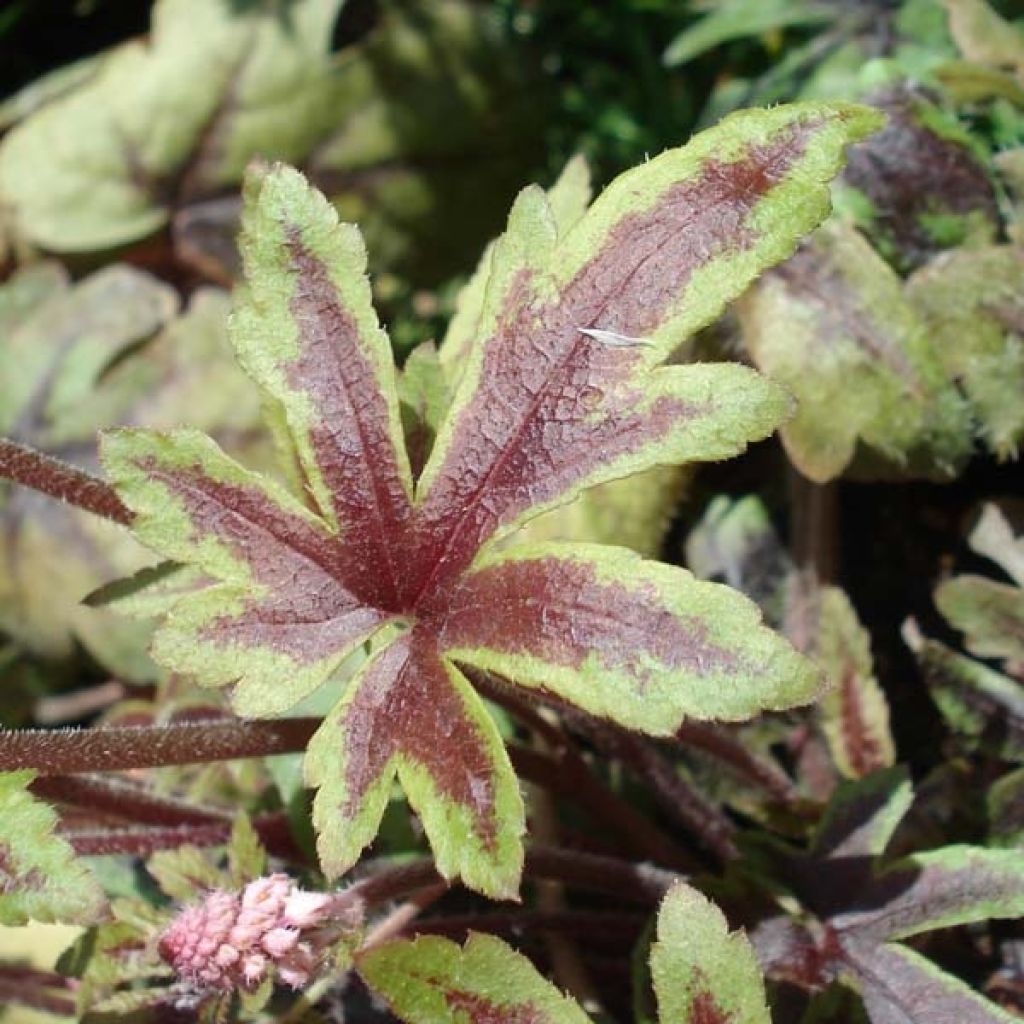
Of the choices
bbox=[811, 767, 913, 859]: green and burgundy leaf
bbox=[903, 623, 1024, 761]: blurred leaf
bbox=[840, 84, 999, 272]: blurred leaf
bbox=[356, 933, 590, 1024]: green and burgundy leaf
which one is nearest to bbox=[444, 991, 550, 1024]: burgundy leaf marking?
bbox=[356, 933, 590, 1024]: green and burgundy leaf

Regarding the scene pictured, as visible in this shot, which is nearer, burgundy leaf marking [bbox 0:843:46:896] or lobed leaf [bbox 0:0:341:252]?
burgundy leaf marking [bbox 0:843:46:896]

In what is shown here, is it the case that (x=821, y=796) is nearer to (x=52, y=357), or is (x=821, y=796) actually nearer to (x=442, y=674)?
(x=442, y=674)

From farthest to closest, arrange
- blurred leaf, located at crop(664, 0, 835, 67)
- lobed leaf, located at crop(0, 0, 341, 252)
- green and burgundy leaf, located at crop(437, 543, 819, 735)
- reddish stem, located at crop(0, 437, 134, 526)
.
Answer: lobed leaf, located at crop(0, 0, 341, 252) < blurred leaf, located at crop(664, 0, 835, 67) < reddish stem, located at crop(0, 437, 134, 526) < green and burgundy leaf, located at crop(437, 543, 819, 735)

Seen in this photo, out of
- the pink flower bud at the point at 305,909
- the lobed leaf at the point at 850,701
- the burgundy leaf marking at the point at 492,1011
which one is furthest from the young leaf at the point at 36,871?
the lobed leaf at the point at 850,701

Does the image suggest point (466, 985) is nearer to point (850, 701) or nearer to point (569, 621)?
point (569, 621)

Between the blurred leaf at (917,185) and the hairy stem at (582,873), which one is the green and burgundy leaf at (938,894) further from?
the blurred leaf at (917,185)

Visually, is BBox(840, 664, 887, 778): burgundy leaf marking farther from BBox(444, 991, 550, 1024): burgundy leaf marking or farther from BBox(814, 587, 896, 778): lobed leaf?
BBox(444, 991, 550, 1024): burgundy leaf marking

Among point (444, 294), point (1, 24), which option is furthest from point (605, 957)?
point (1, 24)
